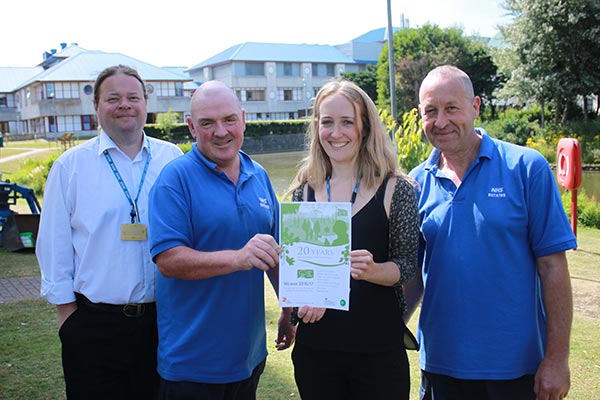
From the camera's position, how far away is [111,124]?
3281 mm

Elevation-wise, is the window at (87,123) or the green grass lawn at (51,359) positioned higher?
the window at (87,123)

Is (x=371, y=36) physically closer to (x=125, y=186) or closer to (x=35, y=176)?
(x=35, y=176)

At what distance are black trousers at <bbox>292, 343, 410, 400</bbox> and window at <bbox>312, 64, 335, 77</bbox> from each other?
8348 cm

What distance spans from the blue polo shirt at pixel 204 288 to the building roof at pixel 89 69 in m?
63.9

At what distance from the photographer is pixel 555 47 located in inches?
1015

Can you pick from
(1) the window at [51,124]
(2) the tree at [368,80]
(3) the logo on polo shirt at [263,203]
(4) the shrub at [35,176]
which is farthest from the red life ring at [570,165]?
(1) the window at [51,124]

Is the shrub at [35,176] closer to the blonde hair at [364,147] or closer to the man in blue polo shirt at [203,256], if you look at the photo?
the man in blue polo shirt at [203,256]

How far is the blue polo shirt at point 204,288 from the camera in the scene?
270cm

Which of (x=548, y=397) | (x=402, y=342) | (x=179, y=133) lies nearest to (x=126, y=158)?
(x=402, y=342)

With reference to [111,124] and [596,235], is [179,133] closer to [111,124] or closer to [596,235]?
[596,235]

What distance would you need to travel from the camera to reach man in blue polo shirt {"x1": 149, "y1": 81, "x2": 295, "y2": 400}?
2.65 m

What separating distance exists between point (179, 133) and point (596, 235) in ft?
143

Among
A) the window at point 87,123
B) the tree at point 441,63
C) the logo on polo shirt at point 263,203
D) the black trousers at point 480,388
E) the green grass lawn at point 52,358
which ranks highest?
the tree at point 441,63

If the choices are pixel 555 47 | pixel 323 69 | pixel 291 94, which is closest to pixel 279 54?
pixel 291 94
